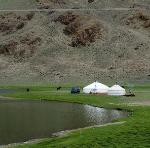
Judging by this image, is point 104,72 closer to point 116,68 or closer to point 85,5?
point 116,68

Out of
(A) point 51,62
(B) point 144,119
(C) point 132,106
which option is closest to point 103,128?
(B) point 144,119

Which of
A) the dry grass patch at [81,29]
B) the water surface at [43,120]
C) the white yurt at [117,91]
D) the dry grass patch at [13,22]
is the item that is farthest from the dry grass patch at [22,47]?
the water surface at [43,120]

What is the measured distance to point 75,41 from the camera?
173 m

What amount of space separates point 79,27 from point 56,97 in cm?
8687

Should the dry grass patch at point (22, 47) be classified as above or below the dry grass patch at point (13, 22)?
below

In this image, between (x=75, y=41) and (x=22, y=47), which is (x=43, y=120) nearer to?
(x=75, y=41)

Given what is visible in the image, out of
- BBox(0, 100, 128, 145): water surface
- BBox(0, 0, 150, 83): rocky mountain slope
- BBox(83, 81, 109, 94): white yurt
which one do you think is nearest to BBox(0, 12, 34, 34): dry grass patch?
BBox(0, 0, 150, 83): rocky mountain slope

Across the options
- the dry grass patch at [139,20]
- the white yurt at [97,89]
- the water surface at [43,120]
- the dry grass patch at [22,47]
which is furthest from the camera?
the dry grass patch at [139,20]

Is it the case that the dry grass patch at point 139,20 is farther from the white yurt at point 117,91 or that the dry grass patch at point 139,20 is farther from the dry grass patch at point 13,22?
the white yurt at point 117,91

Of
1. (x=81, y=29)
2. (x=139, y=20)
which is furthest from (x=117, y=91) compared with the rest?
(x=139, y=20)

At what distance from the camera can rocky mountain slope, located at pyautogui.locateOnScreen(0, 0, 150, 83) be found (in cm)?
15700

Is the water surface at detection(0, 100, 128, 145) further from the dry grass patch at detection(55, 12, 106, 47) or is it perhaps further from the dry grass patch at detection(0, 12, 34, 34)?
the dry grass patch at detection(0, 12, 34, 34)

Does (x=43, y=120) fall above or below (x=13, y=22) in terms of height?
below

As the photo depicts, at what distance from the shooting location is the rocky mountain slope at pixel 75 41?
6181 inches
